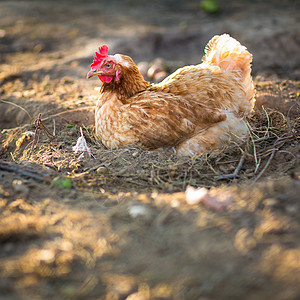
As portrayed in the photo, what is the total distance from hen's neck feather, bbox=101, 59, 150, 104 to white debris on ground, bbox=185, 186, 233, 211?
57.6 inches

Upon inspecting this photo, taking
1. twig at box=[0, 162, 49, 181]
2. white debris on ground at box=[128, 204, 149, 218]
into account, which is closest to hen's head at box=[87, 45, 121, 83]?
twig at box=[0, 162, 49, 181]

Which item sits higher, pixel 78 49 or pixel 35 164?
Answer: pixel 78 49

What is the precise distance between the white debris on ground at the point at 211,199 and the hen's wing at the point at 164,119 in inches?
39.3

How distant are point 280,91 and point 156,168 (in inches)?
104

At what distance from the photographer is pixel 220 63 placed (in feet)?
11.6

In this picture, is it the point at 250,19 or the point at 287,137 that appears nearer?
the point at 287,137

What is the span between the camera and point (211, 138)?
3.11 meters

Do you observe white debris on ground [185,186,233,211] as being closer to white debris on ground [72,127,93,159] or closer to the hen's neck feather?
white debris on ground [72,127,93,159]

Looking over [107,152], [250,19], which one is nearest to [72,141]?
[107,152]

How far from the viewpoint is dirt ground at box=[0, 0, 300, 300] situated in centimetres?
156

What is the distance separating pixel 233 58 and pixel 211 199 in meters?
2.07

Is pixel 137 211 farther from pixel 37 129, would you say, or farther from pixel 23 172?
pixel 37 129

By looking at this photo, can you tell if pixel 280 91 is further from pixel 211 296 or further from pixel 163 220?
pixel 211 296

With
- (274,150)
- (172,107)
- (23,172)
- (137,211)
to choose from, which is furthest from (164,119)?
(23,172)
